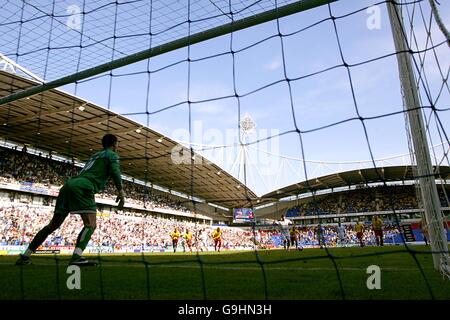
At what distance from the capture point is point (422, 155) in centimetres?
434

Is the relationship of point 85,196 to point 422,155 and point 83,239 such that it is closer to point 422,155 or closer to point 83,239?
point 83,239

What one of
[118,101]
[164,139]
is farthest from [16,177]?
[118,101]

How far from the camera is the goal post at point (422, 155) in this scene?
4.30m

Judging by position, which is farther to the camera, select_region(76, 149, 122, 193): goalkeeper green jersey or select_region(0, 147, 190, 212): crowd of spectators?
select_region(0, 147, 190, 212): crowd of spectators

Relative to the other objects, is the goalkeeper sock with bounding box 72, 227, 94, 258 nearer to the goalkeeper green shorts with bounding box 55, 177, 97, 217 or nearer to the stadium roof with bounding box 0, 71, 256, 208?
the goalkeeper green shorts with bounding box 55, 177, 97, 217

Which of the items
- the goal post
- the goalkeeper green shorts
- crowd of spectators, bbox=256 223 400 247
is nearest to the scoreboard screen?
crowd of spectators, bbox=256 223 400 247

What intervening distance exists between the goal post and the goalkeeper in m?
3.62

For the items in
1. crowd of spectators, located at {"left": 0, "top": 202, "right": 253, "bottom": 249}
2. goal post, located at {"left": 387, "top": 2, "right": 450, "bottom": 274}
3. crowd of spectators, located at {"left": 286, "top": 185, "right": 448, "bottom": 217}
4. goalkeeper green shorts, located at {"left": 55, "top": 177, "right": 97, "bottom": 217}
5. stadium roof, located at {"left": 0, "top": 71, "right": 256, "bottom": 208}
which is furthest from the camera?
crowd of spectators, located at {"left": 286, "top": 185, "right": 448, "bottom": 217}

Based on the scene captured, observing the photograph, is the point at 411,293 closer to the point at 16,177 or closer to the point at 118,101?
the point at 118,101

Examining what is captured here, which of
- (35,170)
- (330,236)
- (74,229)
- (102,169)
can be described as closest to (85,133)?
(74,229)

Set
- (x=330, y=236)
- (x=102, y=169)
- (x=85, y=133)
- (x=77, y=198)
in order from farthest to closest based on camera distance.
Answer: (x=330, y=236), (x=85, y=133), (x=102, y=169), (x=77, y=198)

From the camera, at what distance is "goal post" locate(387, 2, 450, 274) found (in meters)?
4.30

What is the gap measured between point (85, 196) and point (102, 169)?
1.29ft

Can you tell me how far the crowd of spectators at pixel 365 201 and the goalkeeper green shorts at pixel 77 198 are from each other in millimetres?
38968
